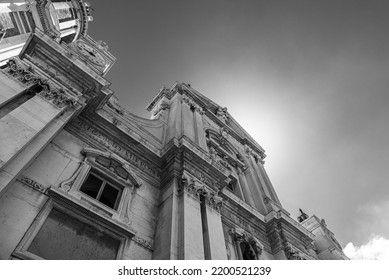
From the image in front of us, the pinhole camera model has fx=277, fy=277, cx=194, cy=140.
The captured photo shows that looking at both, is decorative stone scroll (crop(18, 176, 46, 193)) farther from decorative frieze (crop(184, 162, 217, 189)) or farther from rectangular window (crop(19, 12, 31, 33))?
rectangular window (crop(19, 12, 31, 33))

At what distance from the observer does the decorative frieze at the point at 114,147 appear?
11.0 m

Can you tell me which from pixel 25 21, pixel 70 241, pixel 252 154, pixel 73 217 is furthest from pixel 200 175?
pixel 25 21

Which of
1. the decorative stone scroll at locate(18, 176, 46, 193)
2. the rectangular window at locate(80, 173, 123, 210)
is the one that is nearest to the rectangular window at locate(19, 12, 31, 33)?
the rectangular window at locate(80, 173, 123, 210)

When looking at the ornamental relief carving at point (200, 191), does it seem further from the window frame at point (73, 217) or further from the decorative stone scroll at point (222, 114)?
the decorative stone scroll at point (222, 114)

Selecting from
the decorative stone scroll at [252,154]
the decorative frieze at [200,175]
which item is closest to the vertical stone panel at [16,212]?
the decorative frieze at [200,175]

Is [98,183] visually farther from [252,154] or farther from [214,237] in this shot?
[252,154]

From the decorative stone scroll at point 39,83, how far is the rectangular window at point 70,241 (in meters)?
3.57

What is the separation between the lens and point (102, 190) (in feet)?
32.3

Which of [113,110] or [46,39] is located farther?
[113,110]

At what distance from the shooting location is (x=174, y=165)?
469 inches
